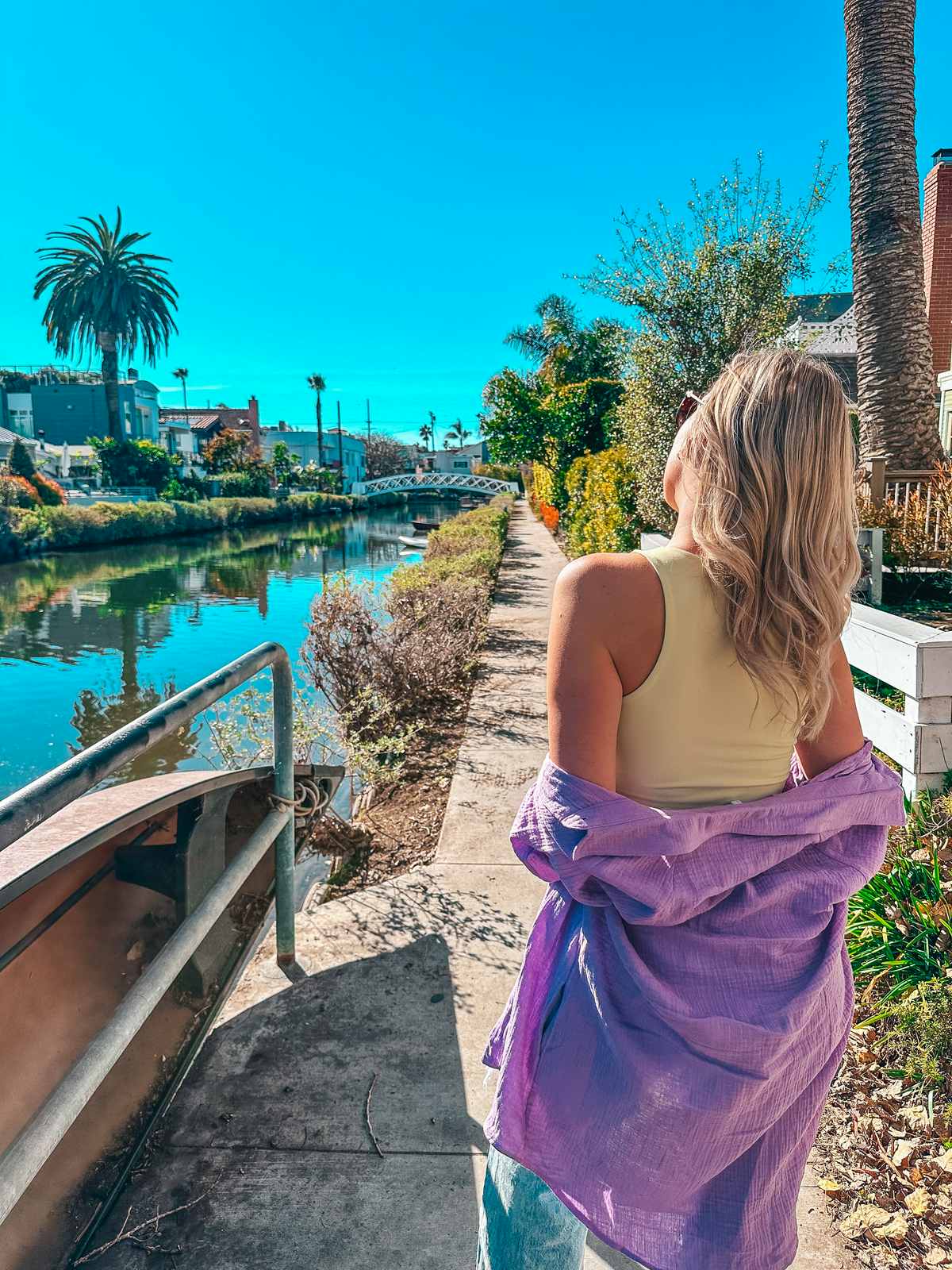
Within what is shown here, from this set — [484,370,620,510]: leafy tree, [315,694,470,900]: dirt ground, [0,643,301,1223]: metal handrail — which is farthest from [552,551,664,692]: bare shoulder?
[484,370,620,510]: leafy tree

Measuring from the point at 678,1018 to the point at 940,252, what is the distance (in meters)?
23.8

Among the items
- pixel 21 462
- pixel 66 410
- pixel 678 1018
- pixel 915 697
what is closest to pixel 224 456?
pixel 66 410

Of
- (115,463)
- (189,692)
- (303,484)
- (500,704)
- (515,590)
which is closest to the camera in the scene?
(189,692)

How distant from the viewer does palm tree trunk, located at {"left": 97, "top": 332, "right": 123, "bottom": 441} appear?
48.5m

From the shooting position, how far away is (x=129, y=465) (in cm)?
4734

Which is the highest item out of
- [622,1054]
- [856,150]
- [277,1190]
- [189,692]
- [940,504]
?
[856,150]

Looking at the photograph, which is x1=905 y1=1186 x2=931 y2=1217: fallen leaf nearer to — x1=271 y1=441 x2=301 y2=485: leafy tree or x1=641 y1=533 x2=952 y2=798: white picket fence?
x1=641 y1=533 x2=952 y2=798: white picket fence

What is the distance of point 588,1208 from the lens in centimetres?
125

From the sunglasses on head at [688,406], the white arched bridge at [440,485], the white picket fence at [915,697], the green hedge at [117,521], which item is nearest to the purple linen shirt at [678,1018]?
the sunglasses on head at [688,406]

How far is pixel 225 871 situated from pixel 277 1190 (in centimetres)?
74

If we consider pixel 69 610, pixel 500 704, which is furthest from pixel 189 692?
pixel 69 610

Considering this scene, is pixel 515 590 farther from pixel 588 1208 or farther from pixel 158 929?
pixel 588 1208

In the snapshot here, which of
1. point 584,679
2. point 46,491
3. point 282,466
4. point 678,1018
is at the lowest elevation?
point 678,1018

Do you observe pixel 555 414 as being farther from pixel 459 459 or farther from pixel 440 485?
pixel 459 459
